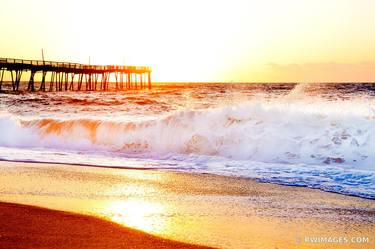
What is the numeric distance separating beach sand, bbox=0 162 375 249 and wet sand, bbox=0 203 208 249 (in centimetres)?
4

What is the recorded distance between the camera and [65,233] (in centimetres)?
479

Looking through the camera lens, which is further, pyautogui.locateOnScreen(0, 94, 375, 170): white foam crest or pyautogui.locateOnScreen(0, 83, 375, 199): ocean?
pyautogui.locateOnScreen(0, 94, 375, 170): white foam crest

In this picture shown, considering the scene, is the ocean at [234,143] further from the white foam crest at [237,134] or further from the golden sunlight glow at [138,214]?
the golden sunlight glow at [138,214]

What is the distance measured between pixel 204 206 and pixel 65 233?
6.17 ft

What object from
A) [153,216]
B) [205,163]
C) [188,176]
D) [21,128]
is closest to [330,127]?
[205,163]

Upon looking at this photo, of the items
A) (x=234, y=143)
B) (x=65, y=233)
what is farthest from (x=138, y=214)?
(x=234, y=143)

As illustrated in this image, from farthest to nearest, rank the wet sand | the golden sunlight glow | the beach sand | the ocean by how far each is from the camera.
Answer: the ocean
the golden sunlight glow
the beach sand
the wet sand

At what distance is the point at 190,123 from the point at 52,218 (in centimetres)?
870

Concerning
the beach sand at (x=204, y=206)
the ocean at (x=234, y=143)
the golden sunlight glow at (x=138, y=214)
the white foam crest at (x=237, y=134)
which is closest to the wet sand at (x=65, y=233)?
the beach sand at (x=204, y=206)

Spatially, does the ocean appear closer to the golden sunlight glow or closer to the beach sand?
the beach sand

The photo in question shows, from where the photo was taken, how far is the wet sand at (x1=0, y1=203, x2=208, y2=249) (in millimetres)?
4457

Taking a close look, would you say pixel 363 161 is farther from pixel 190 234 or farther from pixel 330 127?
pixel 190 234

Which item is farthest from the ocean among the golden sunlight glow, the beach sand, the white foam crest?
the golden sunlight glow

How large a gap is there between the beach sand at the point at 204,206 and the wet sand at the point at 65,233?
0.04 metres
